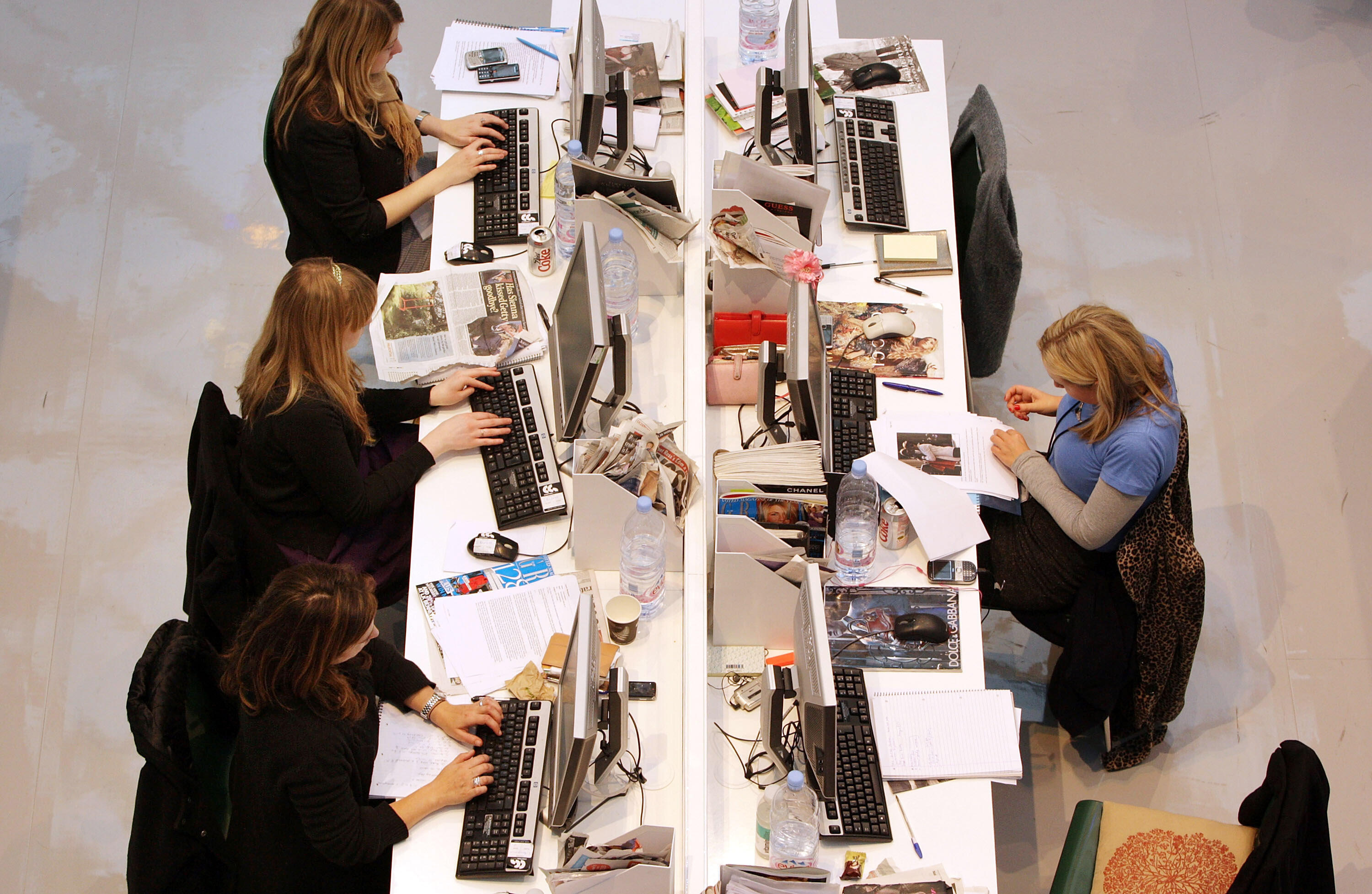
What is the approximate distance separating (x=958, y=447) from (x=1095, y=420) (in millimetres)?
328

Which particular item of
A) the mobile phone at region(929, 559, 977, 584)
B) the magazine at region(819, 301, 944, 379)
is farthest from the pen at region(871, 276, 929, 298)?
the mobile phone at region(929, 559, 977, 584)

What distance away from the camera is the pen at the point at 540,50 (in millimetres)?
3303

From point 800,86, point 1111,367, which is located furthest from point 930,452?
point 800,86

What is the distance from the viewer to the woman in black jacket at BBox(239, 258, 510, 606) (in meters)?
2.37

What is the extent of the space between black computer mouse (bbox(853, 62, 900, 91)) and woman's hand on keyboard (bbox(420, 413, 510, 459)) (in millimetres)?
1534

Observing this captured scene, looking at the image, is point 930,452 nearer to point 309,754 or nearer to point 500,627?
point 500,627

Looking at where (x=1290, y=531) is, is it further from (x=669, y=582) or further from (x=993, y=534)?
(x=669, y=582)

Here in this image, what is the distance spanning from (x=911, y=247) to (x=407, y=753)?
5.88ft

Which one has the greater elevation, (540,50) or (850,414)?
(540,50)

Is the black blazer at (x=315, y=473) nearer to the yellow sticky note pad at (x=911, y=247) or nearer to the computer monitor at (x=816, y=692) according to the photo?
the computer monitor at (x=816, y=692)

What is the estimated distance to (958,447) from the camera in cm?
259

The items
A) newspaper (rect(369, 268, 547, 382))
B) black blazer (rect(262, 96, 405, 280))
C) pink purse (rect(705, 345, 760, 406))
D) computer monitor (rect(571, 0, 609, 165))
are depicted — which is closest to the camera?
pink purse (rect(705, 345, 760, 406))

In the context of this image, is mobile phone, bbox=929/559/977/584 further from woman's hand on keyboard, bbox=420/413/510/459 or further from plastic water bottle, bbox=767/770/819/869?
woman's hand on keyboard, bbox=420/413/510/459

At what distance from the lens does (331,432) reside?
7.83 ft
